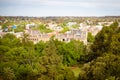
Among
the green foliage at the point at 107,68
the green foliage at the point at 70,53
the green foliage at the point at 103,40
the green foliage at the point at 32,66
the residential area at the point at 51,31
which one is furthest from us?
the residential area at the point at 51,31

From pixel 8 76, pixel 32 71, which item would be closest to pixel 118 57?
pixel 32 71

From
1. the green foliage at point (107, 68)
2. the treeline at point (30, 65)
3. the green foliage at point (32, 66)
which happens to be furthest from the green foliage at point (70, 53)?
the green foliage at point (107, 68)

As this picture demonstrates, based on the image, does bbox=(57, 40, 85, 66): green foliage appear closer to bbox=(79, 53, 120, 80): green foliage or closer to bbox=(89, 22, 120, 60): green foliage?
bbox=(89, 22, 120, 60): green foliage

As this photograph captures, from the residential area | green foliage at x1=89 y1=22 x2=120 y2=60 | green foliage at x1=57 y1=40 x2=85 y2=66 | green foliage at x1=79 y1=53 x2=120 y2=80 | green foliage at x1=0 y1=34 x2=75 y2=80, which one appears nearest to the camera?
green foliage at x1=79 y1=53 x2=120 y2=80

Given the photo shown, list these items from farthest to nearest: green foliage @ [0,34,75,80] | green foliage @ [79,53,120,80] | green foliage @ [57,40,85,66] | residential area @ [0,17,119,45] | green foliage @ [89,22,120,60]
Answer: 1. residential area @ [0,17,119,45]
2. green foliage @ [57,40,85,66]
3. green foliage @ [89,22,120,60]
4. green foliage @ [0,34,75,80]
5. green foliage @ [79,53,120,80]

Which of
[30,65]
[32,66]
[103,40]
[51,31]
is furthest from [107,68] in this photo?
[51,31]

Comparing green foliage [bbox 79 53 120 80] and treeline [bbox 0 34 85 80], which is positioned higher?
green foliage [bbox 79 53 120 80]

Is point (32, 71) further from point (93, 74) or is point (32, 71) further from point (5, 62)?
point (93, 74)

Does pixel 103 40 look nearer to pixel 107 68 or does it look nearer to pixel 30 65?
pixel 30 65

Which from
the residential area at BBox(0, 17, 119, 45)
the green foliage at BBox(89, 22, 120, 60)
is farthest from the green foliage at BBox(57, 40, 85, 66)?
the green foliage at BBox(89, 22, 120, 60)

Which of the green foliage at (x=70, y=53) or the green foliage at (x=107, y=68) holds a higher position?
the green foliage at (x=107, y=68)

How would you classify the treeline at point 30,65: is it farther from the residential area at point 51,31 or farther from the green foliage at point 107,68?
the residential area at point 51,31

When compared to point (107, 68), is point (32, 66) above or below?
below
